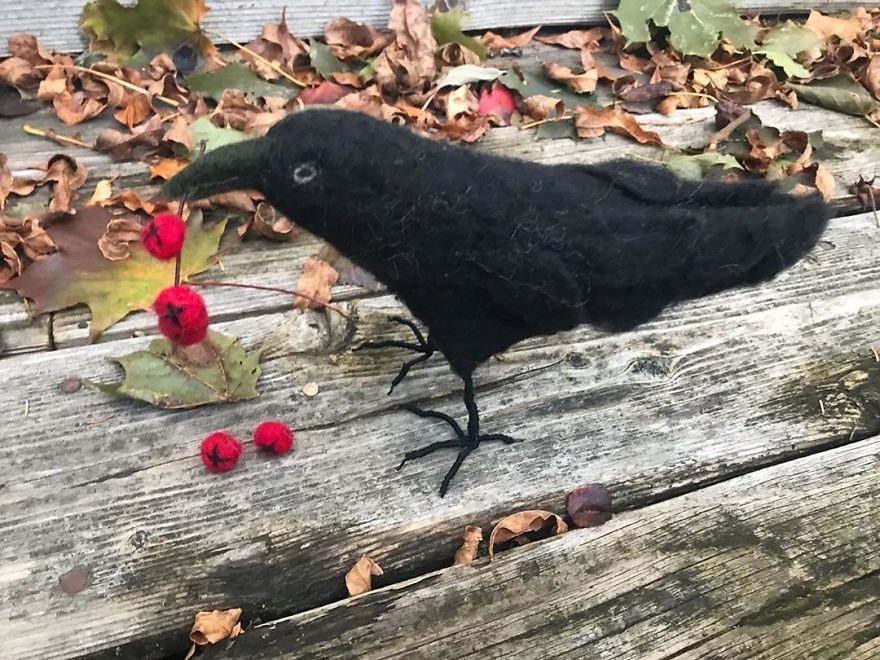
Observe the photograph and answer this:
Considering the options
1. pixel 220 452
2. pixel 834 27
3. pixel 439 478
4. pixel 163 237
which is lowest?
pixel 439 478

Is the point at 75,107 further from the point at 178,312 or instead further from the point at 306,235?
the point at 178,312

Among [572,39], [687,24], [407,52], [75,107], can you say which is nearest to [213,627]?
[75,107]

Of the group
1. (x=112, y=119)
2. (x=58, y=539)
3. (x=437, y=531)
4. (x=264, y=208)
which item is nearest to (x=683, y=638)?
(x=437, y=531)

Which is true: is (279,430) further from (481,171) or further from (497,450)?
(481,171)

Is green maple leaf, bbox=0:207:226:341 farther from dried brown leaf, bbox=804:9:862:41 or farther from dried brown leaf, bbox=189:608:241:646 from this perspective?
dried brown leaf, bbox=804:9:862:41

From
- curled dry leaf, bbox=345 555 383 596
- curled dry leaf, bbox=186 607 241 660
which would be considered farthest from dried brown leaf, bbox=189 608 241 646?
curled dry leaf, bbox=345 555 383 596

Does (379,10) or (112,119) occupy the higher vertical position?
(379,10)

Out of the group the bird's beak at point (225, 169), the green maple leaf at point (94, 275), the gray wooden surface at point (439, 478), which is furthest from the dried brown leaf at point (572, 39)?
the bird's beak at point (225, 169)

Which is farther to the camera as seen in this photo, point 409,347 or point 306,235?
point 306,235
